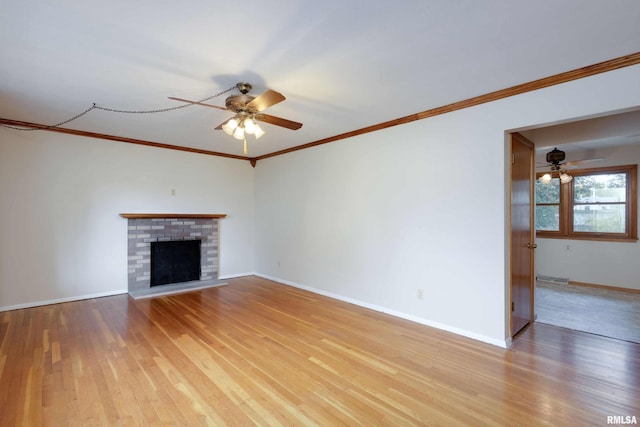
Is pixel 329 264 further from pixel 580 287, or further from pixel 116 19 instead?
pixel 580 287

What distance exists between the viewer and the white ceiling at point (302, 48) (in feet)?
5.90

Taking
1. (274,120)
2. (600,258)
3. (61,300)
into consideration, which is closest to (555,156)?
(600,258)

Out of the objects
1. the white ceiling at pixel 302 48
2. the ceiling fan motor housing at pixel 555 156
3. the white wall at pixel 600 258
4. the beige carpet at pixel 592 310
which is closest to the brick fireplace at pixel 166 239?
the white ceiling at pixel 302 48

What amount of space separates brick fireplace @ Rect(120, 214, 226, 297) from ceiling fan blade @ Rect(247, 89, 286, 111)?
3500mm

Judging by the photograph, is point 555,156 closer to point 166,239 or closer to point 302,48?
point 302,48

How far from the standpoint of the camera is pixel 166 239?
534cm

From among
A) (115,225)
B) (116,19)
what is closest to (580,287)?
(116,19)

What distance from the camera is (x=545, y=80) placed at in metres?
2.65

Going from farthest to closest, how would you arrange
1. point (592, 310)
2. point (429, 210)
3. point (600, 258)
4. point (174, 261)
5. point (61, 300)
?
point (174, 261) < point (600, 258) < point (61, 300) < point (592, 310) < point (429, 210)

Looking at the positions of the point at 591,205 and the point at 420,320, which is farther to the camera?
the point at 591,205

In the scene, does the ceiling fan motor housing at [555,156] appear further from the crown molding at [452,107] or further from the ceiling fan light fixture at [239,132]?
the ceiling fan light fixture at [239,132]

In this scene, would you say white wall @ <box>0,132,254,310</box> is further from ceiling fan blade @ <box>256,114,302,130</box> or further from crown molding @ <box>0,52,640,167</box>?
ceiling fan blade @ <box>256,114,302,130</box>

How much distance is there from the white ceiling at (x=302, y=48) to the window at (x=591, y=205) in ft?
13.4

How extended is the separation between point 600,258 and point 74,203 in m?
8.69
